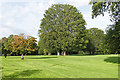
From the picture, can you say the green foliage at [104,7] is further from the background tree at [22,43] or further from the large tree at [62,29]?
the large tree at [62,29]

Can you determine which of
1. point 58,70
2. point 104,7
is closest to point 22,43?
point 58,70

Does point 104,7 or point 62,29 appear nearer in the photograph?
point 104,7

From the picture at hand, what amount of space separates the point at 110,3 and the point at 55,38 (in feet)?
122

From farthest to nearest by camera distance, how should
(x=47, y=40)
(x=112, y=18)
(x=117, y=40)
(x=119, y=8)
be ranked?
(x=47, y=40) < (x=117, y=40) < (x=112, y=18) < (x=119, y=8)

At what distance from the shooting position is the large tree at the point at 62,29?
47781 millimetres

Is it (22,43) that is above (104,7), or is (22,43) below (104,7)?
below

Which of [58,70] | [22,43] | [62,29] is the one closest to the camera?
[58,70]

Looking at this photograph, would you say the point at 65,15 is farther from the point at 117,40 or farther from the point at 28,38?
the point at 117,40

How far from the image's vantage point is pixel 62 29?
163 feet

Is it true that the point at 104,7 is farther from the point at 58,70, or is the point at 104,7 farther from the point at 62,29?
the point at 62,29

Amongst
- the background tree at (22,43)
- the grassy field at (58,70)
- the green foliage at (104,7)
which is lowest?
the grassy field at (58,70)

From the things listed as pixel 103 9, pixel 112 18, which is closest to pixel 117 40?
pixel 112 18

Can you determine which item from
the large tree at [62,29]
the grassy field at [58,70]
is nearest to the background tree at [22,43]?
the grassy field at [58,70]

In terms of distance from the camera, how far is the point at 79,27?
5031cm
